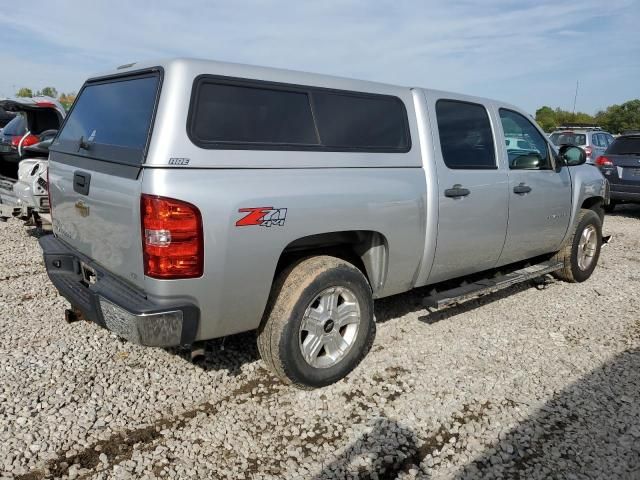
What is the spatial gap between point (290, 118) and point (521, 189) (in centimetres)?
242

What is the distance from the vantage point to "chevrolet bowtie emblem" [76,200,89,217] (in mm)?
3112

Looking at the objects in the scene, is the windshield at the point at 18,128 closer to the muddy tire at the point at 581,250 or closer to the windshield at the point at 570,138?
the muddy tire at the point at 581,250

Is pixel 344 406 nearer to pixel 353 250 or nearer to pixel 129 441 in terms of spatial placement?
pixel 353 250

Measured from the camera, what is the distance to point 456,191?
12.6 ft

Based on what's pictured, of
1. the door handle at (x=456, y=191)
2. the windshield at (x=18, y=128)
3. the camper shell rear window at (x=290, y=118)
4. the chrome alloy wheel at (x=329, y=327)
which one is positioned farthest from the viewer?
the windshield at (x=18, y=128)

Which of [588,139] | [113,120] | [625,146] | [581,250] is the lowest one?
[581,250]

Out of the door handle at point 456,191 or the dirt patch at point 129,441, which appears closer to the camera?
the dirt patch at point 129,441

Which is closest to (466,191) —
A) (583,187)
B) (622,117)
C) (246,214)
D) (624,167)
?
(246,214)

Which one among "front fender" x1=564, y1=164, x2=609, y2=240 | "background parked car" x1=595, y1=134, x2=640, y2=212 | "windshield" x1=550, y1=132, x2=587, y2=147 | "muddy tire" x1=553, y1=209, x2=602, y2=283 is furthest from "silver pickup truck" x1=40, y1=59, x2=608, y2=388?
"windshield" x1=550, y1=132, x2=587, y2=147

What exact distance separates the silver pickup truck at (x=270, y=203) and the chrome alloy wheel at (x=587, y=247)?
1.67 m

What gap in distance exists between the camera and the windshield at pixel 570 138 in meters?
14.5

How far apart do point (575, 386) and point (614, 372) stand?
450 millimetres

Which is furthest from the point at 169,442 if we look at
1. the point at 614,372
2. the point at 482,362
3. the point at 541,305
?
the point at 541,305

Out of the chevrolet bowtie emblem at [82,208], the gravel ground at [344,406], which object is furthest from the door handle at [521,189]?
the chevrolet bowtie emblem at [82,208]
